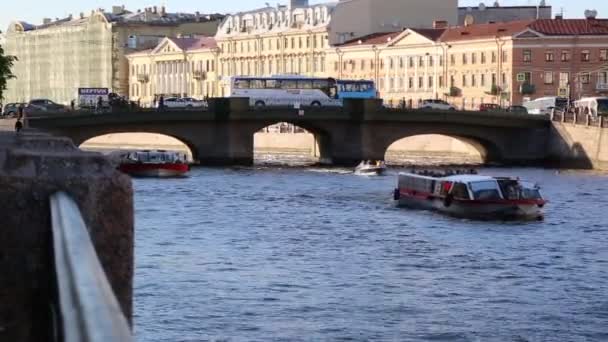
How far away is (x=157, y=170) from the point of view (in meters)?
55.7

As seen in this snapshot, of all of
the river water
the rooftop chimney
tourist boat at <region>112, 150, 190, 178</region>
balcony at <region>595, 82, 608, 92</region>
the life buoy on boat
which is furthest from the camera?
the rooftop chimney

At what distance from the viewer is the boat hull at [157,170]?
54.5 meters

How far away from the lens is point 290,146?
78.9m

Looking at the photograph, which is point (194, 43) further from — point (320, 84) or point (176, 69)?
point (320, 84)

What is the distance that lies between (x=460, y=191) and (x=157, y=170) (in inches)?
724

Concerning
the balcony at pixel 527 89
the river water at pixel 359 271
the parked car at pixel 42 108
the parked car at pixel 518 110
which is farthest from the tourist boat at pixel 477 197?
the balcony at pixel 527 89

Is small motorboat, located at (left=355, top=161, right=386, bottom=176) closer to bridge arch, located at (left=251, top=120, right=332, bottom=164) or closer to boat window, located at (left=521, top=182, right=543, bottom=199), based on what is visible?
bridge arch, located at (left=251, top=120, right=332, bottom=164)

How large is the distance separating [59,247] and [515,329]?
46.4 ft

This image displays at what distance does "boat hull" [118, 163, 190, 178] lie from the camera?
54.5m

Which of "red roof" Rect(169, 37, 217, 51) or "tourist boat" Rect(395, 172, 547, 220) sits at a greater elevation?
"red roof" Rect(169, 37, 217, 51)

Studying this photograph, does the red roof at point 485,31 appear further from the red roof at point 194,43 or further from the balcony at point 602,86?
the red roof at point 194,43

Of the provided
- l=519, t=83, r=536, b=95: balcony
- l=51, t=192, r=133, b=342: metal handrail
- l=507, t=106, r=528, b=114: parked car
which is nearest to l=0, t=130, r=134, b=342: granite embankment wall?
l=51, t=192, r=133, b=342: metal handrail

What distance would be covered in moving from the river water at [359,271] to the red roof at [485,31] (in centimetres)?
3913

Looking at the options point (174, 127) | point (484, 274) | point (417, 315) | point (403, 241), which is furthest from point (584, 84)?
point (417, 315)
